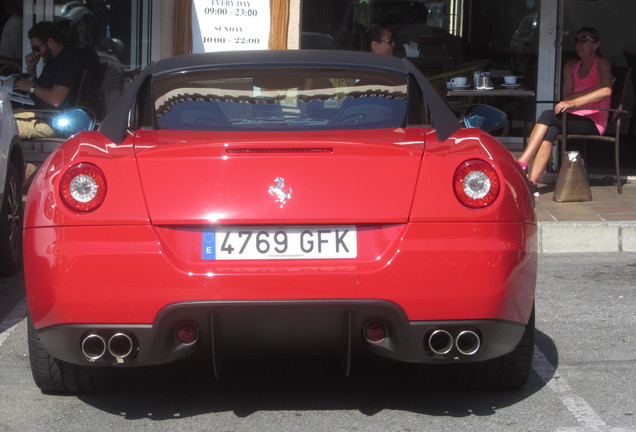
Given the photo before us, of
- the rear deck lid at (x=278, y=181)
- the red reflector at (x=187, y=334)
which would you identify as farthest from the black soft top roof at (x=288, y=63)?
the red reflector at (x=187, y=334)

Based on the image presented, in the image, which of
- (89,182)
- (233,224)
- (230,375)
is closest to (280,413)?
(230,375)

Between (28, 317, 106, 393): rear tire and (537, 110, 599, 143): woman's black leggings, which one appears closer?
(28, 317, 106, 393): rear tire

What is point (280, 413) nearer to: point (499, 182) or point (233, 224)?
point (233, 224)

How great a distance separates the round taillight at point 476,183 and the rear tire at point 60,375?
1575 millimetres

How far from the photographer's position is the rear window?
175 inches

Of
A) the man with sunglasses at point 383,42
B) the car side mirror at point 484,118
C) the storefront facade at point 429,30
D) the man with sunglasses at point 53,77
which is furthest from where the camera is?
the storefront facade at point 429,30

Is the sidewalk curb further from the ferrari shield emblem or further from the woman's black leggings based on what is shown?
the ferrari shield emblem

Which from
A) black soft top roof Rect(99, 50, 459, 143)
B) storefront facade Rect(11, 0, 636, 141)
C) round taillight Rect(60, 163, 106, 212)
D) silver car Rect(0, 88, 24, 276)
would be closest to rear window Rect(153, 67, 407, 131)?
black soft top roof Rect(99, 50, 459, 143)

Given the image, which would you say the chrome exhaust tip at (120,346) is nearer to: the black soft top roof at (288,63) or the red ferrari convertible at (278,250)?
the red ferrari convertible at (278,250)

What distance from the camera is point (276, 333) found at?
3.70 metres

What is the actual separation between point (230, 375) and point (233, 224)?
1173 millimetres

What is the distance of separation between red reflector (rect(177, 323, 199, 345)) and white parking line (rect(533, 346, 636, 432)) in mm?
1326

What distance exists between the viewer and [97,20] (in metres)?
11.8

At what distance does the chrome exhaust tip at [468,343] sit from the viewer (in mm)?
3711
